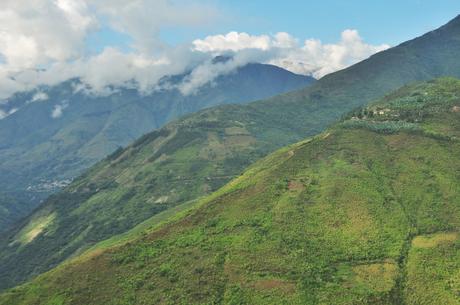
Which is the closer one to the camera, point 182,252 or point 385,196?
point 182,252

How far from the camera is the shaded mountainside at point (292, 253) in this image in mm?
130875

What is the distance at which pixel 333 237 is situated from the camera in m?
153

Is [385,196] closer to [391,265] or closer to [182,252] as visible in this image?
[391,265]

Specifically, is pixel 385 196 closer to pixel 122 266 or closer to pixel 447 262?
pixel 447 262

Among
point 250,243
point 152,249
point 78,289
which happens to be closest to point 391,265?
point 250,243

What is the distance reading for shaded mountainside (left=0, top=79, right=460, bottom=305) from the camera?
131m

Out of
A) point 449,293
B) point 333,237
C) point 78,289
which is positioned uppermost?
point 78,289

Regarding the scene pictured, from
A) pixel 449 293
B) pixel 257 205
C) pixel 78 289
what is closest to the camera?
pixel 449 293

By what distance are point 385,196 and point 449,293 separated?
5431 centimetres

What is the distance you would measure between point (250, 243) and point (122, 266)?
38.8 meters

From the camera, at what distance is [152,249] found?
153250mm

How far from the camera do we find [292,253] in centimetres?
14575

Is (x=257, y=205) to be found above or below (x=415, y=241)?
above

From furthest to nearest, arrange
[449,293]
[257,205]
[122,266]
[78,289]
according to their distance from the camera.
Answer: [257,205]
[122,266]
[78,289]
[449,293]
